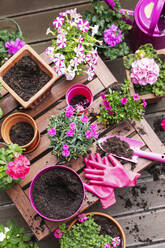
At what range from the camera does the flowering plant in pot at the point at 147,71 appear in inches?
59.6

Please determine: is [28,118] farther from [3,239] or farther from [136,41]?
[136,41]

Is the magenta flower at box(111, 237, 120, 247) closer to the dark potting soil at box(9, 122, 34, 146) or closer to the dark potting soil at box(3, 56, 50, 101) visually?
the dark potting soil at box(9, 122, 34, 146)

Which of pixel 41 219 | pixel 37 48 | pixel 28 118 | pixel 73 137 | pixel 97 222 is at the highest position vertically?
pixel 37 48

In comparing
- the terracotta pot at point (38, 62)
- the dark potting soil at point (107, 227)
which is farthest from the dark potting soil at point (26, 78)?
the dark potting soil at point (107, 227)

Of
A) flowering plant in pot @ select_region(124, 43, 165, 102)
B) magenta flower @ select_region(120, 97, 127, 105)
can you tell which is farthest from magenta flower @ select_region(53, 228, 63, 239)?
flowering plant in pot @ select_region(124, 43, 165, 102)

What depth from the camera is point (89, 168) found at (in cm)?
150

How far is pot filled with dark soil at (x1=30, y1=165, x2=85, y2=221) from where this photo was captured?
137 centimetres

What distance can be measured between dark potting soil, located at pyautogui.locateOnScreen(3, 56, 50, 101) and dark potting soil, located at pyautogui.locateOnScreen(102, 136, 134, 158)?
1.70ft

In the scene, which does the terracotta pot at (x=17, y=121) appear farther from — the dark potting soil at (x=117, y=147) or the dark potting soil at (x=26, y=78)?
the dark potting soil at (x=117, y=147)

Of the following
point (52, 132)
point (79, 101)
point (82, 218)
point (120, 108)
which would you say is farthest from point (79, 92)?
point (82, 218)

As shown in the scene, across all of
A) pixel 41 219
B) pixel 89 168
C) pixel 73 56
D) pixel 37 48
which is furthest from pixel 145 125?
pixel 37 48

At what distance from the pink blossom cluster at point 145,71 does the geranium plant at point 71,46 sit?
0.30 m

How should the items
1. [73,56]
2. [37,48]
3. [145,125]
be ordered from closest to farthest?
1. [73,56]
2. [145,125]
3. [37,48]

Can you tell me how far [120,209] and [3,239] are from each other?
82 cm
